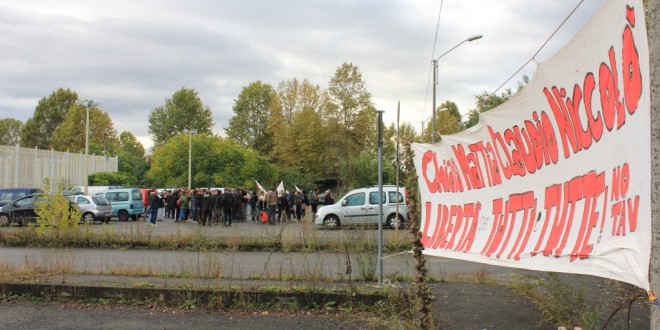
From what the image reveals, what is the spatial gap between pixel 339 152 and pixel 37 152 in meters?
31.6

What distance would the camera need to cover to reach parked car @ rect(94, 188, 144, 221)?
28.3 m

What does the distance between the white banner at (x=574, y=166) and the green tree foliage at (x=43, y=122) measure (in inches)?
3410

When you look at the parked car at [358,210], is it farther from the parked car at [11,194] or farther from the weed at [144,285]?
the parked car at [11,194]

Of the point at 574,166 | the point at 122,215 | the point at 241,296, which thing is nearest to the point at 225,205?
the point at 122,215

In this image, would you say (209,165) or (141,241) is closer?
(141,241)

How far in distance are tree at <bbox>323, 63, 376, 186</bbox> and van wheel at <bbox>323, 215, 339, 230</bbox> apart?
125 ft

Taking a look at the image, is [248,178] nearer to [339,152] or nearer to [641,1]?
[339,152]

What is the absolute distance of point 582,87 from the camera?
3672 mm

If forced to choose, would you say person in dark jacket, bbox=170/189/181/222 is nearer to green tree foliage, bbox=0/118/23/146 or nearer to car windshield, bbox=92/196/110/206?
car windshield, bbox=92/196/110/206

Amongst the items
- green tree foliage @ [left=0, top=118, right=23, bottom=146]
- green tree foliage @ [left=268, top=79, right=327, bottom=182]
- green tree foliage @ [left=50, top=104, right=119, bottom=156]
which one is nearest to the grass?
green tree foliage @ [left=268, top=79, right=327, bottom=182]

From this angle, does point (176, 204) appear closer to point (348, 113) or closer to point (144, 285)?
point (144, 285)

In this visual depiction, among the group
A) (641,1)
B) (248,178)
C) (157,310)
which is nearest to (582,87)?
(641,1)

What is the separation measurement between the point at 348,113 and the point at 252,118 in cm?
2135

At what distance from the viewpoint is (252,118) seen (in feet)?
255
